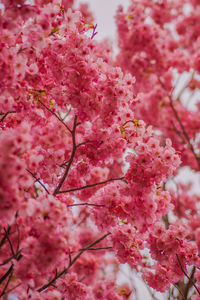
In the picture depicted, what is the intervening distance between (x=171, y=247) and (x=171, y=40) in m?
7.41

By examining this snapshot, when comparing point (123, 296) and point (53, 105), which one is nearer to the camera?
point (53, 105)

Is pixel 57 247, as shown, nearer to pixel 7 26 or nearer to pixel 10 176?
pixel 10 176

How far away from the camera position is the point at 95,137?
9.26 ft

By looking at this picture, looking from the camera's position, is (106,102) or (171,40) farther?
(171,40)

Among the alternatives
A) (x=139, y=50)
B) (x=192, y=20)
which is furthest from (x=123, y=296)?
(x=192, y=20)

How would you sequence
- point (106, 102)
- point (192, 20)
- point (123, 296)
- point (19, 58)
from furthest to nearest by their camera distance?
point (192, 20), point (123, 296), point (106, 102), point (19, 58)

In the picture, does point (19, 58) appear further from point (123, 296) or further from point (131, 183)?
point (123, 296)

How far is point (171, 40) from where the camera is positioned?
8578 mm

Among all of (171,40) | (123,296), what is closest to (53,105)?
(123,296)

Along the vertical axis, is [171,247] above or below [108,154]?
below

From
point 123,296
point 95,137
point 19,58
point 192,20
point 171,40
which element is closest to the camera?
point 19,58

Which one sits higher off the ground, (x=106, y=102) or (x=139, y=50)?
(x=139, y=50)

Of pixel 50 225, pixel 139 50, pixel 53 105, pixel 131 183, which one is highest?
pixel 139 50

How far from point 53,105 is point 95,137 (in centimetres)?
67
